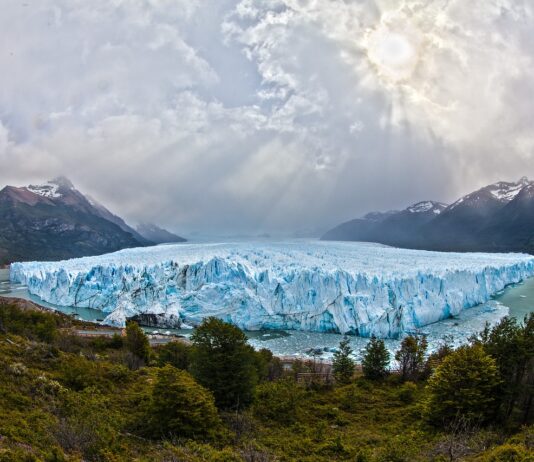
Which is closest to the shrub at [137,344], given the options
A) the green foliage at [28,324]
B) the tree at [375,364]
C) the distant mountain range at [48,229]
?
the green foliage at [28,324]

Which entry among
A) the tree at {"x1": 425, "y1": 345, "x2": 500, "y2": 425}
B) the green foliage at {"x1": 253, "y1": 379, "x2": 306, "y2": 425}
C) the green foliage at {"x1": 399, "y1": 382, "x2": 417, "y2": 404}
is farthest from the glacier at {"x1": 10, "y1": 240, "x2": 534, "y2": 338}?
the tree at {"x1": 425, "y1": 345, "x2": 500, "y2": 425}

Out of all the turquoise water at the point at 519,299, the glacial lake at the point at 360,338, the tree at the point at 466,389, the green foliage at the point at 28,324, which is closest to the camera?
the tree at the point at 466,389

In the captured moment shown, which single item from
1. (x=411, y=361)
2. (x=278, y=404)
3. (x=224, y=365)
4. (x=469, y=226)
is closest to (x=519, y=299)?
(x=411, y=361)

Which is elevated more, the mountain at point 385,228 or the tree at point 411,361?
the mountain at point 385,228

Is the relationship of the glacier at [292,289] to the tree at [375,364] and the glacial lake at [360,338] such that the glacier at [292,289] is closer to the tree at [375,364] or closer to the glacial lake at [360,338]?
the glacial lake at [360,338]

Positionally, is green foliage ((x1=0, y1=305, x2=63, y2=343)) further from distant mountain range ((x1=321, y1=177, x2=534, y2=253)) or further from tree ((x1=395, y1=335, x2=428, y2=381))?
distant mountain range ((x1=321, y1=177, x2=534, y2=253))

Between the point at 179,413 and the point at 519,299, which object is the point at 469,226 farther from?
the point at 179,413
